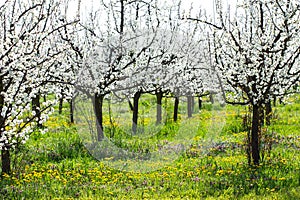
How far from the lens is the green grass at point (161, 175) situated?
22.4ft

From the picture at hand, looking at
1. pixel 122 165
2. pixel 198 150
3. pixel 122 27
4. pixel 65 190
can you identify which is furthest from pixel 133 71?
pixel 65 190

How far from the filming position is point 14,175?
7926 millimetres

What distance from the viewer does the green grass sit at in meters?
6.82

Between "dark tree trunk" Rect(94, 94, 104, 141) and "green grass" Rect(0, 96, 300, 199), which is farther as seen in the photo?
"dark tree trunk" Rect(94, 94, 104, 141)

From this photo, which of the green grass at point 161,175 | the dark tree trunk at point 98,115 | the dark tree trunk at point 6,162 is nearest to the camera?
the green grass at point 161,175

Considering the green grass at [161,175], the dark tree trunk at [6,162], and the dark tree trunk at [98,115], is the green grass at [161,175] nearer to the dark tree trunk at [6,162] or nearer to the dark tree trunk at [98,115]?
the dark tree trunk at [6,162]

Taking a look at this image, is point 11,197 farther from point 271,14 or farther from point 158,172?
point 271,14

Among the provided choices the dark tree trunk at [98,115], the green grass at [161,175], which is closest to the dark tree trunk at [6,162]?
the green grass at [161,175]

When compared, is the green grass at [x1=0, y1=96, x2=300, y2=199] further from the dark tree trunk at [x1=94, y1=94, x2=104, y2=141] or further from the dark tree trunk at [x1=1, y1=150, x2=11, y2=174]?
the dark tree trunk at [x1=94, y1=94, x2=104, y2=141]

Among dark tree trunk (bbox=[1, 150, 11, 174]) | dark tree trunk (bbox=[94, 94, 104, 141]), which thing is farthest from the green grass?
dark tree trunk (bbox=[94, 94, 104, 141])

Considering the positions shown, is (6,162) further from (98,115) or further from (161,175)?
(98,115)

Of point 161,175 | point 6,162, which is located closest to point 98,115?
point 6,162

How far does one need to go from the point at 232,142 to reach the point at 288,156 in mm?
2381

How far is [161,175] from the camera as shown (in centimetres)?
813
